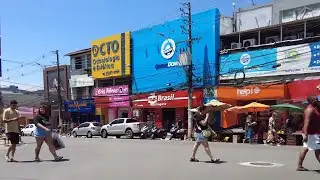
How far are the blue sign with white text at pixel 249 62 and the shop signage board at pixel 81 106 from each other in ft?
65.3

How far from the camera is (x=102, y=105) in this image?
164 ft

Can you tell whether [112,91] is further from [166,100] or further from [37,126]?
[37,126]

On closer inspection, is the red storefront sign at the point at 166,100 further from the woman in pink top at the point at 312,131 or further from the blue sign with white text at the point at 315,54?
the woman in pink top at the point at 312,131

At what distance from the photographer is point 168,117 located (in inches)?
1682

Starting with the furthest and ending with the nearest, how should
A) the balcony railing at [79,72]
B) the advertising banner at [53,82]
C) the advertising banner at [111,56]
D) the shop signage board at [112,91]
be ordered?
the advertising banner at [53,82], the balcony railing at [79,72], the shop signage board at [112,91], the advertising banner at [111,56]

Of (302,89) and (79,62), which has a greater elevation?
(79,62)

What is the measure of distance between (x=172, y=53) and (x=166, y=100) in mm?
3983

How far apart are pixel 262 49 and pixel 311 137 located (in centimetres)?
2290

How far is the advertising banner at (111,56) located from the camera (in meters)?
46.3

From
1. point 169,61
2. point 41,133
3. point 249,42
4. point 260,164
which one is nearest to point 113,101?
point 169,61

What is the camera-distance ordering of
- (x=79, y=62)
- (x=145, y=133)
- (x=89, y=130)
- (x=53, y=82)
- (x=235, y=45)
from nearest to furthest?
1. (x=145, y=133)
2. (x=235, y=45)
3. (x=89, y=130)
4. (x=79, y=62)
5. (x=53, y=82)

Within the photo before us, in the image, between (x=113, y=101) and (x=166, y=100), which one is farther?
(x=113, y=101)

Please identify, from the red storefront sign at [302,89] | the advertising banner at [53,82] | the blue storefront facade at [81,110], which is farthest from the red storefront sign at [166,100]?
the advertising banner at [53,82]

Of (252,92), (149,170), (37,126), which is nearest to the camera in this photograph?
(149,170)
